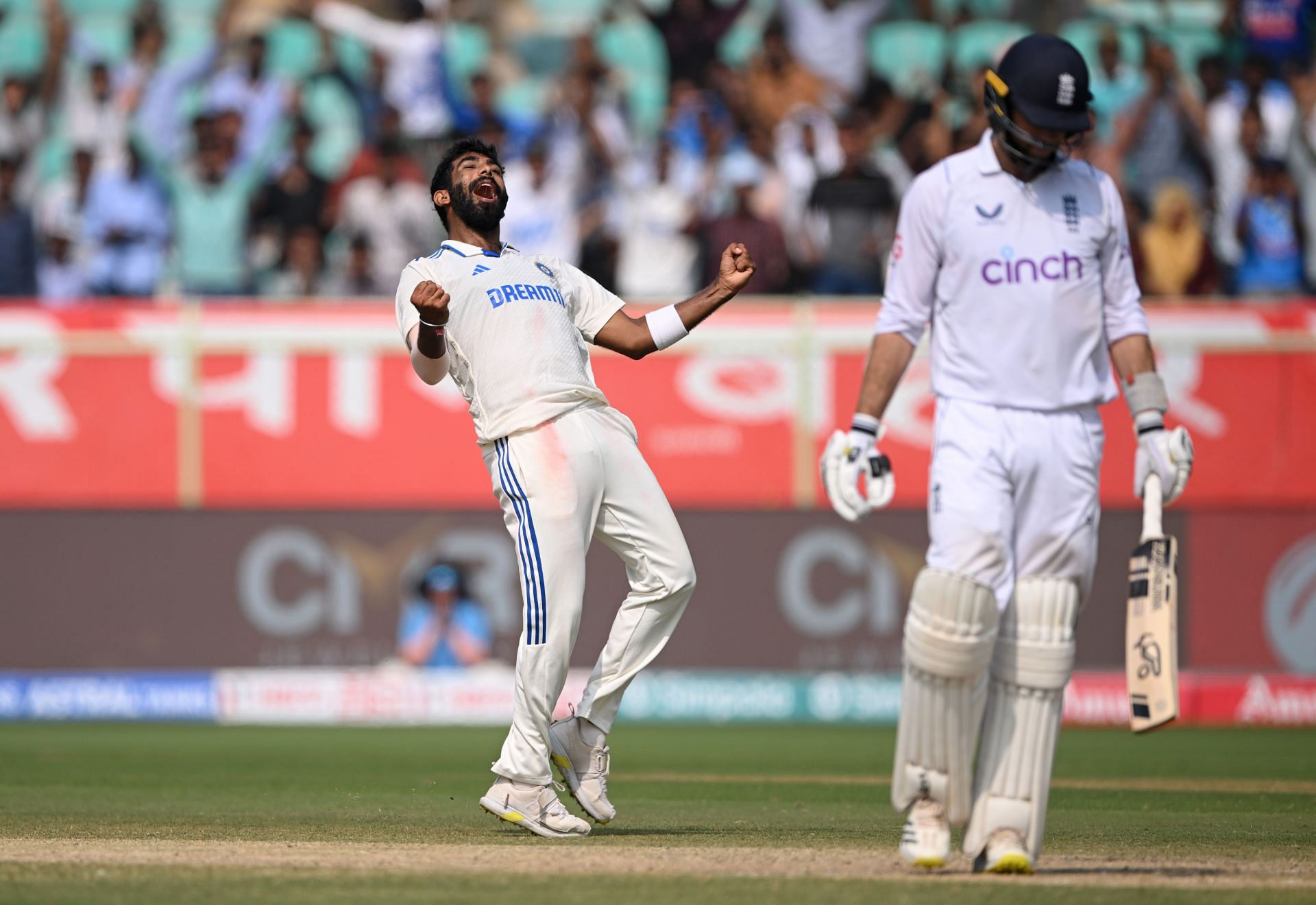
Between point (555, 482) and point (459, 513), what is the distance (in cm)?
806

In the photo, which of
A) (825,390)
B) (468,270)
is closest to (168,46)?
(825,390)

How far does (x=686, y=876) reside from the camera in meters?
5.38

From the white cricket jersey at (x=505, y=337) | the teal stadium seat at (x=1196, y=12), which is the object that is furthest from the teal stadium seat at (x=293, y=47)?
the white cricket jersey at (x=505, y=337)

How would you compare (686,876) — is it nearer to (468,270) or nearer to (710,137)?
(468,270)

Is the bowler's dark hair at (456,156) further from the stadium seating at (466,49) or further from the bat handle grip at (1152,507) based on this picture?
the stadium seating at (466,49)

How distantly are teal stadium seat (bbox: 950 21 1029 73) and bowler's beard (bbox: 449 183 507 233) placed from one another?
392 inches

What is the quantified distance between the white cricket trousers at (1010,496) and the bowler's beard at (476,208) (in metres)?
2.06

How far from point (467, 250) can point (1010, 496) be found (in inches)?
92.3

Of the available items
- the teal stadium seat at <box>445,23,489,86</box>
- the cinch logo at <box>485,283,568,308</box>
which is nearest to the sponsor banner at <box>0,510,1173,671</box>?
the teal stadium seat at <box>445,23,489,86</box>

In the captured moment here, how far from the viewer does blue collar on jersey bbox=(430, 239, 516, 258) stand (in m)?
6.89

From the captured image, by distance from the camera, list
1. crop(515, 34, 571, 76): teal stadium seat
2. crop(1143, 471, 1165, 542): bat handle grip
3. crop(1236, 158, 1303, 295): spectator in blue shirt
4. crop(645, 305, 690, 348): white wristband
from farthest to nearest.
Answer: crop(515, 34, 571, 76): teal stadium seat → crop(1236, 158, 1303, 295): spectator in blue shirt → crop(645, 305, 690, 348): white wristband → crop(1143, 471, 1165, 542): bat handle grip

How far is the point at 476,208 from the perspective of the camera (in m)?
6.86

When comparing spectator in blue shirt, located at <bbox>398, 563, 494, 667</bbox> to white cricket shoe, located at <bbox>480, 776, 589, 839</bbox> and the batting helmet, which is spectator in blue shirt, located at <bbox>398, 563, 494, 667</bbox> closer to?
white cricket shoe, located at <bbox>480, 776, 589, 839</bbox>

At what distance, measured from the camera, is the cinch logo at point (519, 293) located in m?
6.75
